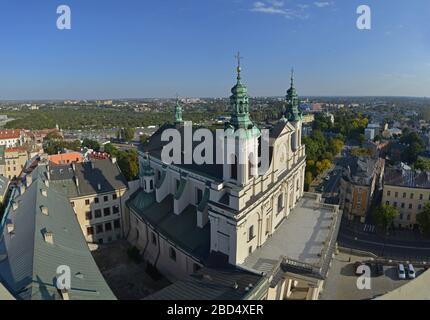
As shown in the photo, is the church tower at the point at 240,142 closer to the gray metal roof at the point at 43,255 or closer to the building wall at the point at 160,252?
the building wall at the point at 160,252

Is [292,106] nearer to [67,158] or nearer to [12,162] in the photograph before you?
[67,158]

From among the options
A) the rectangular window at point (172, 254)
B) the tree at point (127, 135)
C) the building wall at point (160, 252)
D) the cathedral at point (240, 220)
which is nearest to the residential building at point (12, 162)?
the cathedral at point (240, 220)

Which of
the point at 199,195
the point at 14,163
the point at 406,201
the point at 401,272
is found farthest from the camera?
the point at 14,163

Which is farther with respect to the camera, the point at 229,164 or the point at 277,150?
the point at 277,150

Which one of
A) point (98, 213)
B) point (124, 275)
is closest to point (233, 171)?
point (124, 275)

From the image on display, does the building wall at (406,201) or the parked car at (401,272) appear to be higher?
the building wall at (406,201)
